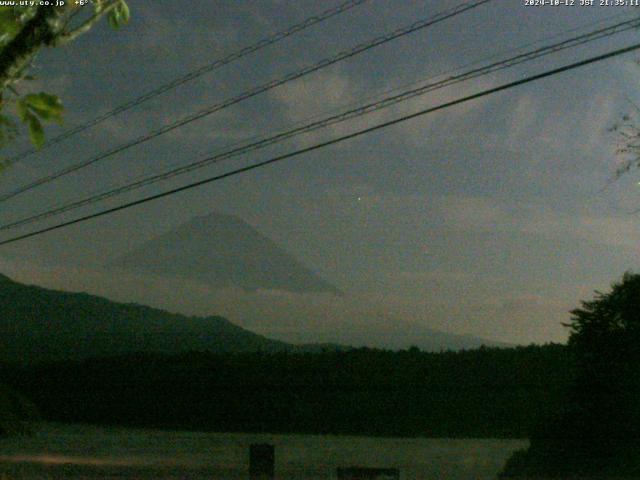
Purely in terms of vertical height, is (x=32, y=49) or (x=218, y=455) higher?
(x=32, y=49)

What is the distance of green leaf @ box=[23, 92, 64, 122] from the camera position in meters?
3.06

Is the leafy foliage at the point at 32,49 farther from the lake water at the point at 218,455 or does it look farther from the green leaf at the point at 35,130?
the lake water at the point at 218,455

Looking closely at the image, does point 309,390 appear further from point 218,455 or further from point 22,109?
point 22,109

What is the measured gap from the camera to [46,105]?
306cm

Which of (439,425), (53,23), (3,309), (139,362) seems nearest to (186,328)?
(3,309)

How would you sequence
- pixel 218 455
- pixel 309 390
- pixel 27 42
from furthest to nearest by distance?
1. pixel 309 390
2. pixel 218 455
3. pixel 27 42

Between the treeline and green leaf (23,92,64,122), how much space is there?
21.8 m

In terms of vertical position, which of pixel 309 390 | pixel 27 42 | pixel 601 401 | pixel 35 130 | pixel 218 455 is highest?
pixel 27 42

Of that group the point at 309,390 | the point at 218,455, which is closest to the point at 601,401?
the point at 218,455

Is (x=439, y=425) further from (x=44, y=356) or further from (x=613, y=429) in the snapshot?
(x=44, y=356)

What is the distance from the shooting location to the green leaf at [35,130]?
3115mm

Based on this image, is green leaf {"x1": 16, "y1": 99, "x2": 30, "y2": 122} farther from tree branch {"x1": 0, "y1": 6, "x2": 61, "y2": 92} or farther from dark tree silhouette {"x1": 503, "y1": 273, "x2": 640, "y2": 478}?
dark tree silhouette {"x1": 503, "y1": 273, "x2": 640, "y2": 478}

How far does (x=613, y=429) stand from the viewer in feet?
35.8

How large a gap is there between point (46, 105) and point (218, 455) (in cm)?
2046
